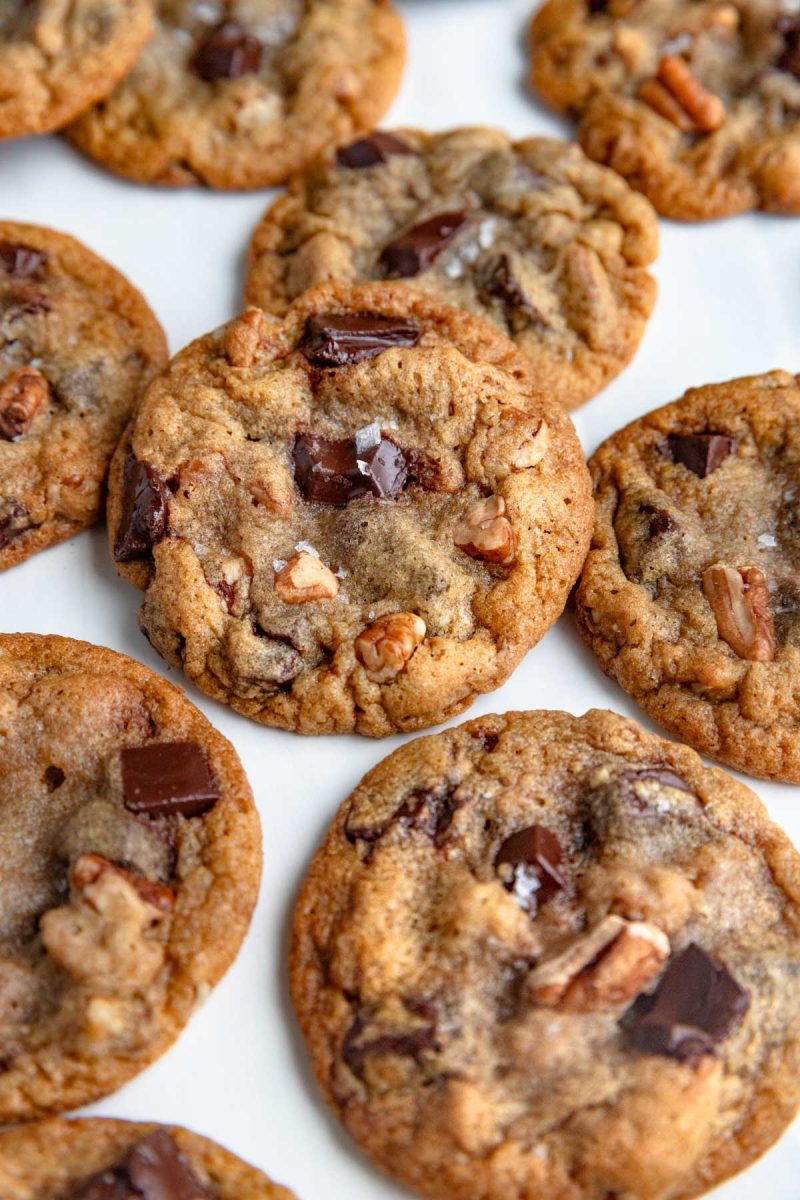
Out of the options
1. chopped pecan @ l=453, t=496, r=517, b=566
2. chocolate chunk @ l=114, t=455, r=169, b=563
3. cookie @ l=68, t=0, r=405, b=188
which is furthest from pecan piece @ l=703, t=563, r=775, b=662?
cookie @ l=68, t=0, r=405, b=188

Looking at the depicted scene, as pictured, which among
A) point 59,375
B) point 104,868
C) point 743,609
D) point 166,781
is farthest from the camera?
point 59,375

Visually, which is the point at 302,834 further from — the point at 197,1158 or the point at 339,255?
the point at 339,255

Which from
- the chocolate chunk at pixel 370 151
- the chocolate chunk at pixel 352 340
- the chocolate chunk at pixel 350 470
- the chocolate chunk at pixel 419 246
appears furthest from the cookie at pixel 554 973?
the chocolate chunk at pixel 370 151

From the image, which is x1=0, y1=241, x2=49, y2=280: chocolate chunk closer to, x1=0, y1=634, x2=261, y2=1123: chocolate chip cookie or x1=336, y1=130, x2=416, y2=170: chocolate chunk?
x1=336, y1=130, x2=416, y2=170: chocolate chunk

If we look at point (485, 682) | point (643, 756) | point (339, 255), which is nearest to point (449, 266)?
point (339, 255)

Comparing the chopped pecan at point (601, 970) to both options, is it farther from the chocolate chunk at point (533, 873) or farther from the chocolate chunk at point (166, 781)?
the chocolate chunk at point (166, 781)

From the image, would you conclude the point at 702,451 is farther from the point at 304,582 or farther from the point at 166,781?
the point at 166,781

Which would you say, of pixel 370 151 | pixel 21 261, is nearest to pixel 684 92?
pixel 370 151

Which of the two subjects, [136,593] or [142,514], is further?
[136,593]
